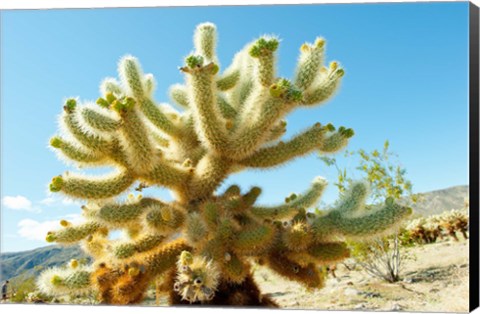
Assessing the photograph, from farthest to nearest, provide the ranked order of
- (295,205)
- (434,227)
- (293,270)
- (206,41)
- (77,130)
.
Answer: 1. (434,227)
2. (295,205)
3. (206,41)
4. (293,270)
5. (77,130)

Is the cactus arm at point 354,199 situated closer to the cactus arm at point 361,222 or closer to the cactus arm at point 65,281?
the cactus arm at point 361,222

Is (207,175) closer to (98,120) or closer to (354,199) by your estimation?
(98,120)

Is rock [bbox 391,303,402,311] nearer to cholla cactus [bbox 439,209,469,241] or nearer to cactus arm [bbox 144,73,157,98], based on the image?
cholla cactus [bbox 439,209,469,241]

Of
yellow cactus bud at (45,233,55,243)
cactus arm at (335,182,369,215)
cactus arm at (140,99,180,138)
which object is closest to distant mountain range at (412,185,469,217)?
cactus arm at (335,182,369,215)

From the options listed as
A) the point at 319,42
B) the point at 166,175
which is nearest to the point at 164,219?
the point at 166,175

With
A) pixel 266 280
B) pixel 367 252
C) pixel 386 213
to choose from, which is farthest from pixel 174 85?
pixel 367 252

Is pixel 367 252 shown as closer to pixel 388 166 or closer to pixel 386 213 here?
pixel 388 166
